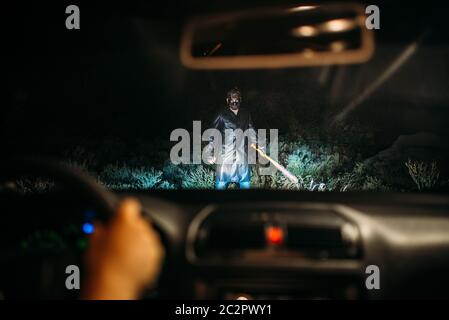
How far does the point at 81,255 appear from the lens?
381cm

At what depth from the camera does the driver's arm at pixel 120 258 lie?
3.11 meters

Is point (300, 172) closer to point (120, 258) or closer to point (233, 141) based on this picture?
point (233, 141)

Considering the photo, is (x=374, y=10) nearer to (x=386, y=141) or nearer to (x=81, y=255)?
(x=386, y=141)

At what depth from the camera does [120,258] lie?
3.09 metres

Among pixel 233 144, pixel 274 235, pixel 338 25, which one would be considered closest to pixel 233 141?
pixel 233 144

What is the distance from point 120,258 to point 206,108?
1837 cm

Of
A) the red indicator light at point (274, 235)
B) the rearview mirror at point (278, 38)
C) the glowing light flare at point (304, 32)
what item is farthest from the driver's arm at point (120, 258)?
the glowing light flare at point (304, 32)

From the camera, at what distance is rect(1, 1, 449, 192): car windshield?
18.4 m

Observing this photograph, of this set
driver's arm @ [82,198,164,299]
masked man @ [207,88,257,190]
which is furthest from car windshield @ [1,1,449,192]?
driver's arm @ [82,198,164,299]

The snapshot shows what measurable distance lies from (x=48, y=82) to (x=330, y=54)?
14765mm

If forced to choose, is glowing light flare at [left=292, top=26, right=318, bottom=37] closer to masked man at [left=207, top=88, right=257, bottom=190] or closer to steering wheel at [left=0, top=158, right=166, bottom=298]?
masked man at [left=207, top=88, right=257, bottom=190]

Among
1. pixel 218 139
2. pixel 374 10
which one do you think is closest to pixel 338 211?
pixel 218 139

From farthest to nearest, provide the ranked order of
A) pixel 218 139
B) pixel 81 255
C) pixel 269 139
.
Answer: pixel 269 139 → pixel 218 139 → pixel 81 255

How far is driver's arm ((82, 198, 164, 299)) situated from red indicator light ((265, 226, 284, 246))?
799 millimetres
